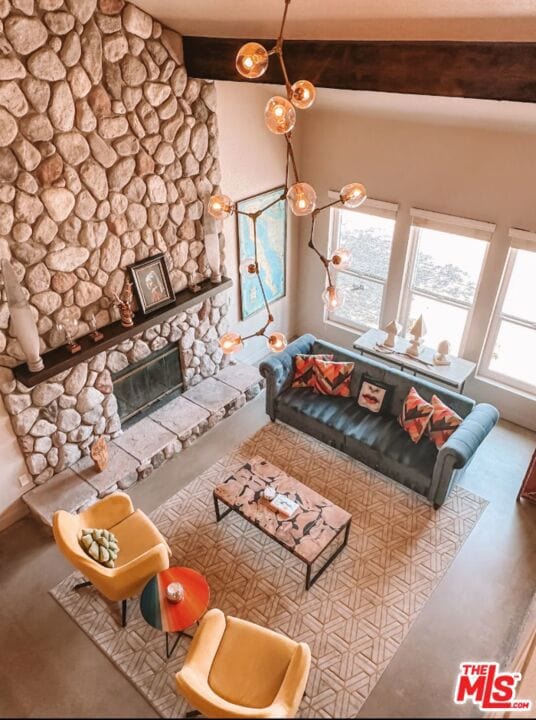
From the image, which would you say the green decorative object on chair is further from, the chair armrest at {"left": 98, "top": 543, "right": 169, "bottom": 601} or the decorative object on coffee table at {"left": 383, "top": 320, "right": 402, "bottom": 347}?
the decorative object on coffee table at {"left": 383, "top": 320, "right": 402, "bottom": 347}

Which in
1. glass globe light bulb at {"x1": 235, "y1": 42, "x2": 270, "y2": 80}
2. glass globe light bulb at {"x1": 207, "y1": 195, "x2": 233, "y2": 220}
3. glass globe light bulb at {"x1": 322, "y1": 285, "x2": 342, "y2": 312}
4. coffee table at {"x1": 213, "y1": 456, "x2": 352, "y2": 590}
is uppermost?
glass globe light bulb at {"x1": 235, "y1": 42, "x2": 270, "y2": 80}

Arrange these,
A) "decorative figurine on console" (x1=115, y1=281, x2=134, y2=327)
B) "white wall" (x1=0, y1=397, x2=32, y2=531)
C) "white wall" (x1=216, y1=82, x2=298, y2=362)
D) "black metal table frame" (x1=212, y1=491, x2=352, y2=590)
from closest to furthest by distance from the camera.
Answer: "black metal table frame" (x1=212, y1=491, x2=352, y2=590) < "white wall" (x1=0, y1=397, x2=32, y2=531) < "decorative figurine on console" (x1=115, y1=281, x2=134, y2=327) < "white wall" (x1=216, y1=82, x2=298, y2=362)

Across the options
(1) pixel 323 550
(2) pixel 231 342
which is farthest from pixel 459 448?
(2) pixel 231 342

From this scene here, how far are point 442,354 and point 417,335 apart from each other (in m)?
0.34

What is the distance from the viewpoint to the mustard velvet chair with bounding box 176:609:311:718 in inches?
107

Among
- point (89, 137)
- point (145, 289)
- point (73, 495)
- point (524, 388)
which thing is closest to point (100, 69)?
point (89, 137)

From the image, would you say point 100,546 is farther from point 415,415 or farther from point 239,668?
point 415,415

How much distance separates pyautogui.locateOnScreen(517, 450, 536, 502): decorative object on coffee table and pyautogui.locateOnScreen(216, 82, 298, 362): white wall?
353 cm

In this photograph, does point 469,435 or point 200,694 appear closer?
point 200,694

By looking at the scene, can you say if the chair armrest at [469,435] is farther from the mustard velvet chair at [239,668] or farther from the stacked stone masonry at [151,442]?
the stacked stone masonry at [151,442]

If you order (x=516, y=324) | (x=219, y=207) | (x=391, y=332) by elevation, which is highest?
(x=219, y=207)

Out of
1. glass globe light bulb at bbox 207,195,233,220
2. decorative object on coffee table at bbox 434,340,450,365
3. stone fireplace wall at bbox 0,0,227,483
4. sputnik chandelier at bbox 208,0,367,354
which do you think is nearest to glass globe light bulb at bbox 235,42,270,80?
sputnik chandelier at bbox 208,0,367,354

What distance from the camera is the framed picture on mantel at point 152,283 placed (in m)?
4.88

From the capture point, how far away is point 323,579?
166 inches
